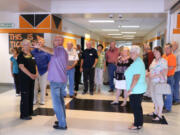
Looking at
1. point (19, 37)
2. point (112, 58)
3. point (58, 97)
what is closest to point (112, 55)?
point (112, 58)

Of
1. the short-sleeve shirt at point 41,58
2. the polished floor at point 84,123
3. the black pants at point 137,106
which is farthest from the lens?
the short-sleeve shirt at point 41,58

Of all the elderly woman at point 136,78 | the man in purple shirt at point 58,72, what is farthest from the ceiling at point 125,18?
the man in purple shirt at point 58,72

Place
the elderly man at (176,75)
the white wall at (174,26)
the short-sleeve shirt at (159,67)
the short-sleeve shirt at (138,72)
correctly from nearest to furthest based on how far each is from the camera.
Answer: the short-sleeve shirt at (138,72), the short-sleeve shirt at (159,67), the elderly man at (176,75), the white wall at (174,26)

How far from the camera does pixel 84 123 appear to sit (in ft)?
11.8

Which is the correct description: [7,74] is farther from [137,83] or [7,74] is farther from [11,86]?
[137,83]

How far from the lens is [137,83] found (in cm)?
301

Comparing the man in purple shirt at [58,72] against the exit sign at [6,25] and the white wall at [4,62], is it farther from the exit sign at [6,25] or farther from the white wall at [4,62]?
the white wall at [4,62]

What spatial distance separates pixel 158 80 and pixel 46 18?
4255 mm

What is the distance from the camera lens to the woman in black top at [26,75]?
11.5 ft

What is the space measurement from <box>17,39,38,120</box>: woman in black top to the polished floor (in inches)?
10.2

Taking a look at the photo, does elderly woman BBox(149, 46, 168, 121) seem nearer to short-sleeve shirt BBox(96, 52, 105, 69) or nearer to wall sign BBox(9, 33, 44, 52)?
short-sleeve shirt BBox(96, 52, 105, 69)

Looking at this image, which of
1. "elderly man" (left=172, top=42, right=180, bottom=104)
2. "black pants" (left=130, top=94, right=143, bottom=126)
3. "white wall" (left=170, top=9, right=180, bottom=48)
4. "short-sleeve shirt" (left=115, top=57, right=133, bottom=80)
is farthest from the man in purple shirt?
"white wall" (left=170, top=9, right=180, bottom=48)

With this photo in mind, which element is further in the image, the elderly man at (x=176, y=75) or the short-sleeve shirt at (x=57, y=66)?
the elderly man at (x=176, y=75)

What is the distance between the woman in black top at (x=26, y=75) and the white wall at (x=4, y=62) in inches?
137
